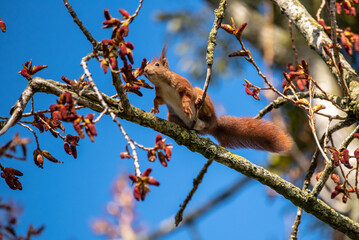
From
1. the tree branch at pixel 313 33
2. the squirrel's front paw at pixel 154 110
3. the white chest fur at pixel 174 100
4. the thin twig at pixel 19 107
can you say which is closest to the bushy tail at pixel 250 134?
the white chest fur at pixel 174 100

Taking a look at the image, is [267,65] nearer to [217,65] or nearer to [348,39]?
[348,39]

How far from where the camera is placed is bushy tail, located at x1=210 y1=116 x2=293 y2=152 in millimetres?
2480

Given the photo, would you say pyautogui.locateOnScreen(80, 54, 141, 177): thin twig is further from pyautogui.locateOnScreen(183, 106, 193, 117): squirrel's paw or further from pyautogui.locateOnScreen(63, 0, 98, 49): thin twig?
pyautogui.locateOnScreen(183, 106, 193, 117): squirrel's paw

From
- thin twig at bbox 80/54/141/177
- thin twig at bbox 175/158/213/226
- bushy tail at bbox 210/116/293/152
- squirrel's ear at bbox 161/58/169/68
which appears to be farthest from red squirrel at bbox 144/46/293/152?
thin twig at bbox 80/54/141/177

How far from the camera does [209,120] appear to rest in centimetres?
265

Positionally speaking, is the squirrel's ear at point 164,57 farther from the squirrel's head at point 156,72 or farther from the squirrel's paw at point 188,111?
the squirrel's paw at point 188,111

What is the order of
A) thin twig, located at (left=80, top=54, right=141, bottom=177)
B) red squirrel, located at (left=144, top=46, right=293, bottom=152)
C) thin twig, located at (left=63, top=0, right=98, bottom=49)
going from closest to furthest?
thin twig, located at (left=80, top=54, right=141, bottom=177) → thin twig, located at (left=63, top=0, right=98, bottom=49) → red squirrel, located at (left=144, top=46, right=293, bottom=152)

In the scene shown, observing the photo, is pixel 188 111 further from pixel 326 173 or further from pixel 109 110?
pixel 109 110

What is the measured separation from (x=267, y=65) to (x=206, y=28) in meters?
2.12

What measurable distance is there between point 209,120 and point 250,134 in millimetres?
264

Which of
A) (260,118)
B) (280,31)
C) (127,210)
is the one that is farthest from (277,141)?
(127,210)

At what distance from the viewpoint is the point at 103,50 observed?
1.26 meters

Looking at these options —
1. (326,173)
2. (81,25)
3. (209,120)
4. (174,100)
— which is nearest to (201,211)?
(209,120)

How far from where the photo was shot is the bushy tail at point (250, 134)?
2480 millimetres
